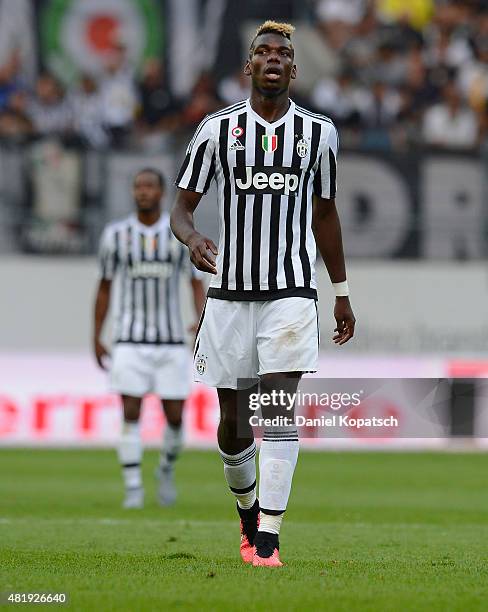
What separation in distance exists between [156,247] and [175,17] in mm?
11584

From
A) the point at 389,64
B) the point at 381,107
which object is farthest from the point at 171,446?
the point at 389,64

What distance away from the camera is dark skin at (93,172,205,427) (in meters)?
10.1

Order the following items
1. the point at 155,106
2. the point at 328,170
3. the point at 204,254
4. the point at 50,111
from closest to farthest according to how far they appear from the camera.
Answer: the point at 204,254 < the point at 328,170 < the point at 50,111 < the point at 155,106

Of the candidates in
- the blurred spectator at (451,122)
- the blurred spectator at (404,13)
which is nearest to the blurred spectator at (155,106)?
the blurred spectator at (404,13)

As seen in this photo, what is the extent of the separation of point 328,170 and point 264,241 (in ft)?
1.44

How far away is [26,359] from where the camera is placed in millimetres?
16844

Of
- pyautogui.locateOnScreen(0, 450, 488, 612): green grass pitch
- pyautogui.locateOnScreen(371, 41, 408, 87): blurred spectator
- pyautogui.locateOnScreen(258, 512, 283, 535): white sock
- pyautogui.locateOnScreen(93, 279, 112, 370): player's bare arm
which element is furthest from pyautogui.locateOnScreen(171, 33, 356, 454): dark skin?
pyautogui.locateOnScreen(371, 41, 408, 87): blurred spectator

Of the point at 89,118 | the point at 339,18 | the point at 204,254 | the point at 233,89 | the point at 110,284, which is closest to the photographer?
the point at 204,254

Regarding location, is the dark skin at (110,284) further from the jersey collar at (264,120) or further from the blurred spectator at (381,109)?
the blurred spectator at (381,109)

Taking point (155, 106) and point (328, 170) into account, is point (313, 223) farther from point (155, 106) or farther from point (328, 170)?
point (155, 106)

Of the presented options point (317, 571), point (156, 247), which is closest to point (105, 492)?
point (156, 247)

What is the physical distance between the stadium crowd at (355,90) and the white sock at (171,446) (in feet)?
30.1

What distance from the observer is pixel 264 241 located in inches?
228

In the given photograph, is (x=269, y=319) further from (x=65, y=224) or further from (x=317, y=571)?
(x=65, y=224)
